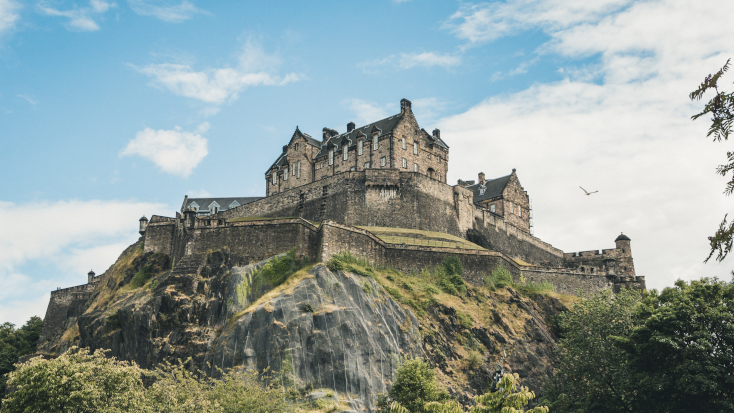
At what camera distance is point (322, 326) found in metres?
44.5

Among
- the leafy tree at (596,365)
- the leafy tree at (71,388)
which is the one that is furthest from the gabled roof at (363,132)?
the leafy tree at (71,388)

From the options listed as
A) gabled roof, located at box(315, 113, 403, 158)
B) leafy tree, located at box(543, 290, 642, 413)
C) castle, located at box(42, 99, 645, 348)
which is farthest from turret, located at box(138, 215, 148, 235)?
leafy tree, located at box(543, 290, 642, 413)

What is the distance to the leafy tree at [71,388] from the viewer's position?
1115 inches

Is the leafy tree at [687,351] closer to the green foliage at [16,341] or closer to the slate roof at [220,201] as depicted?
the green foliage at [16,341]

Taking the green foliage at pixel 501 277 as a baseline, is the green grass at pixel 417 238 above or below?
above

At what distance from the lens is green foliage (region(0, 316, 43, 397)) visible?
215ft

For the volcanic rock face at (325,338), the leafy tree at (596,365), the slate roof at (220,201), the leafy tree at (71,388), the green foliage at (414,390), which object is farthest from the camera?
the slate roof at (220,201)

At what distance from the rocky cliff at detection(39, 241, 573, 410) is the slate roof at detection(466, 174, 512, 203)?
26.1m

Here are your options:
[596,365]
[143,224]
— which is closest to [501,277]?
[596,365]

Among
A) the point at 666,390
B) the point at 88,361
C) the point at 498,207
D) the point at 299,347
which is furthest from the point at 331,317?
the point at 498,207

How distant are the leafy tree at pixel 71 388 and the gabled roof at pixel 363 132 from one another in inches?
1873

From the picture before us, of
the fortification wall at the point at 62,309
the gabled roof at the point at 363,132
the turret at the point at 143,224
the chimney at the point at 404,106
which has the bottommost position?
the fortification wall at the point at 62,309

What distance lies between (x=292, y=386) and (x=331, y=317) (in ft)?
19.0

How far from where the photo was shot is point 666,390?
3241cm
